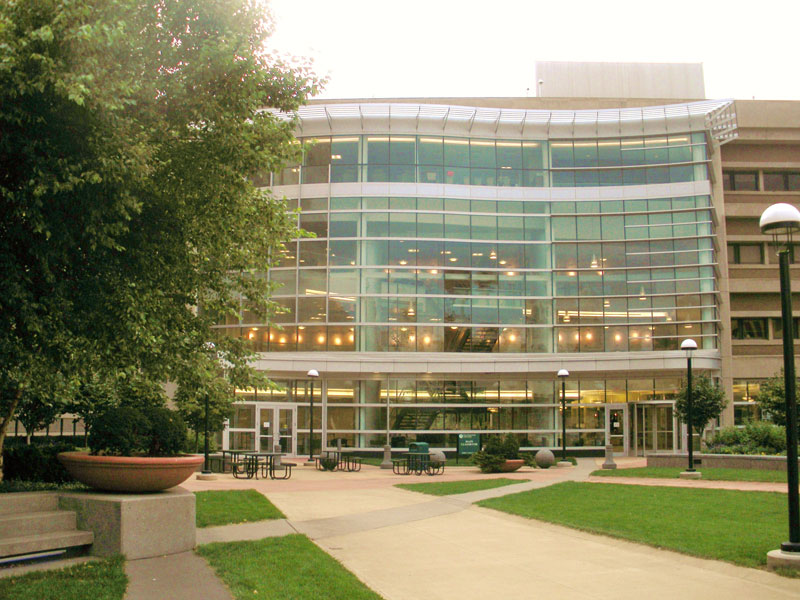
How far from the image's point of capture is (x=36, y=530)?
370 inches

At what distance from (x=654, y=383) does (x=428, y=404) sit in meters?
11.9

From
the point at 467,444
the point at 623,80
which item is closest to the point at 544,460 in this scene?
Result: the point at 467,444

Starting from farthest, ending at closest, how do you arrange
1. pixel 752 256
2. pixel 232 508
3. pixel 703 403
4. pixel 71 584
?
pixel 752 256 → pixel 703 403 → pixel 232 508 → pixel 71 584

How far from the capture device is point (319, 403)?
37.9 metres

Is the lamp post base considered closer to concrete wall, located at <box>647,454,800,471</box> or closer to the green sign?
concrete wall, located at <box>647,454,800,471</box>

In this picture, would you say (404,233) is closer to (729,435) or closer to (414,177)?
(414,177)

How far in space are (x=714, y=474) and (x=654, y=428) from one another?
653 inches

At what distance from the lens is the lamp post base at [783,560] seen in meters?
8.91

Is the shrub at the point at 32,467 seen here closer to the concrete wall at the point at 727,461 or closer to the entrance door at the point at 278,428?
the concrete wall at the point at 727,461

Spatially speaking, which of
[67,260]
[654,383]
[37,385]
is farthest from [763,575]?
[654,383]

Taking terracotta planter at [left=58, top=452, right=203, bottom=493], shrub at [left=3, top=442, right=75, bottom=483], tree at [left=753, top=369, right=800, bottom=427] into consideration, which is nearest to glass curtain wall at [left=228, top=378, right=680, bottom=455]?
tree at [left=753, top=369, right=800, bottom=427]

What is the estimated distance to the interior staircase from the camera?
8781 millimetres

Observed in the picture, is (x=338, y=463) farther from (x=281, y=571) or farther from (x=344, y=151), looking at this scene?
(x=281, y=571)

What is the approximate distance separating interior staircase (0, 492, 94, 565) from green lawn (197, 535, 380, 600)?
1.65 m
